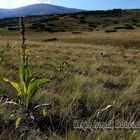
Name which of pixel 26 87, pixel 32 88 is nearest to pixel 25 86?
pixel 26 87

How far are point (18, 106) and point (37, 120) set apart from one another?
57 centimetres

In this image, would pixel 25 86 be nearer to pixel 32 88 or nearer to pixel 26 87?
pixel 26 87

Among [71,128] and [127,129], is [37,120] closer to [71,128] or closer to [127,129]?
[71,128]

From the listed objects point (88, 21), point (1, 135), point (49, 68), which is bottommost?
point (88, 21)

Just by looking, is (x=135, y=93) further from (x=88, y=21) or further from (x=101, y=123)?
(x=88, y=21)

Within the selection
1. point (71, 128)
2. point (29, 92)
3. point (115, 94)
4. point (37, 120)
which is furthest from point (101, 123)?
point (115, 94)

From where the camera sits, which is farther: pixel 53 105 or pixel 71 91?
pixel 71 91

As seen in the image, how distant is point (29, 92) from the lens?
16.7 feet

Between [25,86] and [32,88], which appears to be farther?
[25,86]

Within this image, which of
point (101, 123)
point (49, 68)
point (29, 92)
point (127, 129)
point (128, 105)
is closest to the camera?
point (127, 129)

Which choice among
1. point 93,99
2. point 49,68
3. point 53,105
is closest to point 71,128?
point 53,105

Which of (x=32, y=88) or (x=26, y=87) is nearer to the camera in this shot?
(x=32, y=88)

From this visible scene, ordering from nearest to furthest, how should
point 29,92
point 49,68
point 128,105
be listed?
point 29,92, point 128,105, point 49,68

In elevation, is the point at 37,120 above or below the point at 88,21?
above
